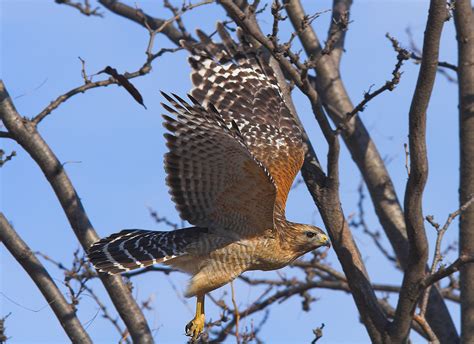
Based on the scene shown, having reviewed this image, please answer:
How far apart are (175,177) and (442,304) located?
2.34 m

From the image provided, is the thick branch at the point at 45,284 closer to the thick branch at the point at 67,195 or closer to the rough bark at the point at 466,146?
the thick branch at the point at 67,195

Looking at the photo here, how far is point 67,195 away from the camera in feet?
17.0

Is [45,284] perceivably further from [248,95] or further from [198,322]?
[248,95]

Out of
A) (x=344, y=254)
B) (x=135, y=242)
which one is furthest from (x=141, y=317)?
(x=344, y=254)

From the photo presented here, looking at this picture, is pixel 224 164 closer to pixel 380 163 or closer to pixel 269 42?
pixel 269 42

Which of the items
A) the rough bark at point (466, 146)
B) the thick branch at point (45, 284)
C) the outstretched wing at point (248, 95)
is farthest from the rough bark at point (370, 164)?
the thick branch at point (45, 284)

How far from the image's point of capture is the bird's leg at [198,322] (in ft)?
17.3

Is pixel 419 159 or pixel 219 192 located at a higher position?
pixel 219 192

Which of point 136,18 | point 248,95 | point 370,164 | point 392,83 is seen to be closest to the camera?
point 392,83

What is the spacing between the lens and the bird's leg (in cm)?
528

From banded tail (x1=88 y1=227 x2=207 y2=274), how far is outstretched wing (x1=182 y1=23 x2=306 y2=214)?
842mm

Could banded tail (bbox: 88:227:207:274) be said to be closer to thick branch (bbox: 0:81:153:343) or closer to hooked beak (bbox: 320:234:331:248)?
thick branch (bbox: 0:81:153:343)

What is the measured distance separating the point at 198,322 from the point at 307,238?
0.93m

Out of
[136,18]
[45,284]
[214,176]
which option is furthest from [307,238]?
[136,18]
